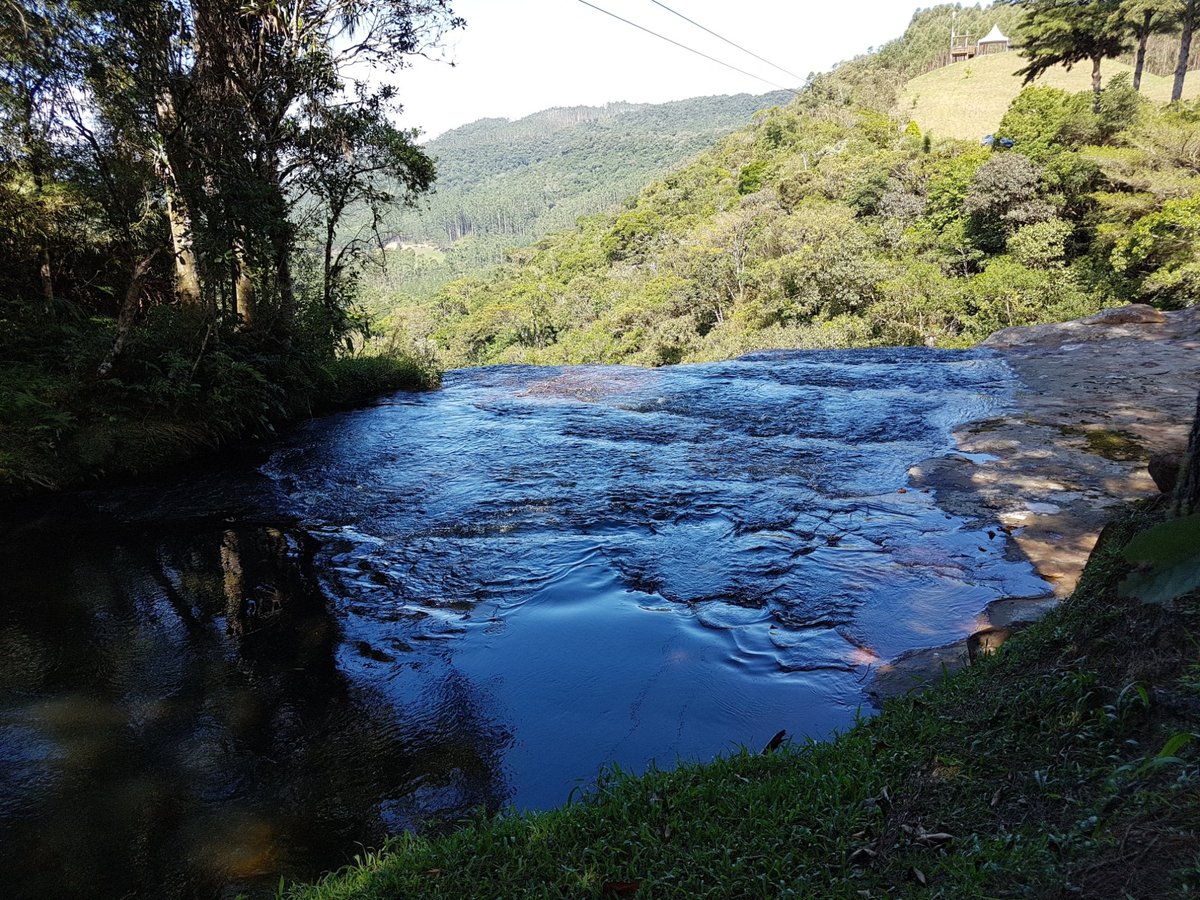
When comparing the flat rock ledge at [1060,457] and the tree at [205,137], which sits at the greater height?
the tree at [205,137]

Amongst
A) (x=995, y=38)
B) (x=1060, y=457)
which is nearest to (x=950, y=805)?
(x=1060, y=457)

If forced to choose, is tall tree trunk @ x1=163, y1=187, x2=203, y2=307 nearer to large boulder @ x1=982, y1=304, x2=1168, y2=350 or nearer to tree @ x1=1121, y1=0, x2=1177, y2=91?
large boulder @ x1=982, y1=304, x2=1168, y2=350

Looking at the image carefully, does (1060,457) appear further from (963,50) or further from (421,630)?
(963,50)

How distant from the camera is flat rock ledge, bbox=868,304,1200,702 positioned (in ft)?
13.9

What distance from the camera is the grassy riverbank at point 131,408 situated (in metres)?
7.92

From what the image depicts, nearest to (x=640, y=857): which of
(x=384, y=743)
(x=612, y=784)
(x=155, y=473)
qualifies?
(x=612, y=784)

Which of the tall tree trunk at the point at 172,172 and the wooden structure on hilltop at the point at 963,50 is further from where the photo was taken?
the wooden structure on hilltop at the point at 963,50

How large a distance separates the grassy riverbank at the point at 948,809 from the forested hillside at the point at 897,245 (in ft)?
62.4

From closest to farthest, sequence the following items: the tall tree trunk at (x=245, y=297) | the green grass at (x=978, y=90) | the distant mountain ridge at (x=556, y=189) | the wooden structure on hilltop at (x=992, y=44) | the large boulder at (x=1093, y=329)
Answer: the tall tree trunk at (x=245, y=297)
the large boulder at (x=1093, y=329)
the green grass at (x=978, y=90)
the wooden structure on hilltop at (x=992, y=44)
the distant mountain ridge at (x=556, y=189)

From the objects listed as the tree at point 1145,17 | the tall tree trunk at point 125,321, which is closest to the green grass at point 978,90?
the tree at point 1145,17

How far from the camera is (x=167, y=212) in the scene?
9742 millimetres

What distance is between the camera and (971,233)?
25703 millimetres

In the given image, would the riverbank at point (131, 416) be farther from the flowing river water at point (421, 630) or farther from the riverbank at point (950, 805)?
the riverbank at point (950, 805)

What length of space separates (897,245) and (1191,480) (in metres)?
29.4
